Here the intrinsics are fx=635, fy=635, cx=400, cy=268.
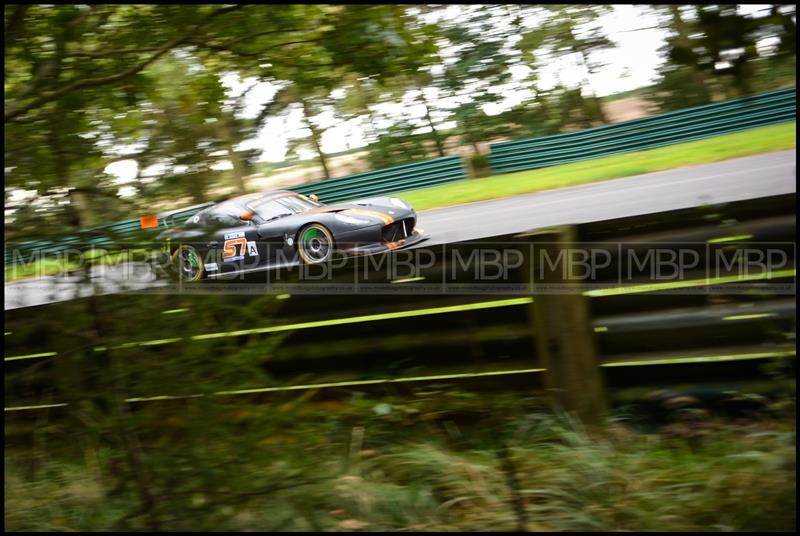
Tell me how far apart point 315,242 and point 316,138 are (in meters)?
2.02

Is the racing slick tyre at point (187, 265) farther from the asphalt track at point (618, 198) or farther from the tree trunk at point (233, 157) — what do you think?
the asphalt track at point (618, 198)

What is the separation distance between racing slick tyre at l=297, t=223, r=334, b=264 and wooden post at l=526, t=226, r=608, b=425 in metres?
2.87

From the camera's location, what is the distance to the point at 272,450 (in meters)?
2.57

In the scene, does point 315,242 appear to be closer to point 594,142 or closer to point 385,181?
point 385,181

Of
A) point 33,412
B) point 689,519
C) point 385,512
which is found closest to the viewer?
point 689,519

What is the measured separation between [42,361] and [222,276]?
802 millimetres

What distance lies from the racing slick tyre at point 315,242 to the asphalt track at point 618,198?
95 cm

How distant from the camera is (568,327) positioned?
3.39 metres

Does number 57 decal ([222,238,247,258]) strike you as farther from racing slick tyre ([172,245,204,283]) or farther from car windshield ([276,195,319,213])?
car windshield ([276,195,319,213])

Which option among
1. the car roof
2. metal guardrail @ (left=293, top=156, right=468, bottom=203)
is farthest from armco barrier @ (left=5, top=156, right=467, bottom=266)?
the car roof

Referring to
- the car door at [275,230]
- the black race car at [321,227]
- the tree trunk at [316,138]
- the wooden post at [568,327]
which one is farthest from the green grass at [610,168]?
the wooden post at [568,327]

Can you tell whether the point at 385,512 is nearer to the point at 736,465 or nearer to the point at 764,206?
the point at 736,465

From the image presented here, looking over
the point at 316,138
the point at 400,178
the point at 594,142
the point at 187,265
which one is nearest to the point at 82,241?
the point at 187,265

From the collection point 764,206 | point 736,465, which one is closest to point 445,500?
point 736,465
